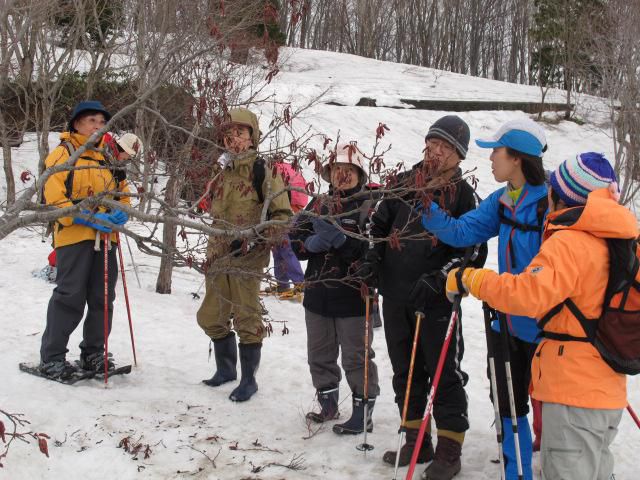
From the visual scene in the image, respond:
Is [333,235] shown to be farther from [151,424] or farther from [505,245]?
[151,424]

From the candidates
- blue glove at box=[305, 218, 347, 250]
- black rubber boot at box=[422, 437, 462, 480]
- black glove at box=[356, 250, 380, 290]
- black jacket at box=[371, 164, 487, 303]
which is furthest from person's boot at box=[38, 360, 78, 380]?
black rubber boot at box=[422, 437, 462, 480]

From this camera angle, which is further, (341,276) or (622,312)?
(341,276)

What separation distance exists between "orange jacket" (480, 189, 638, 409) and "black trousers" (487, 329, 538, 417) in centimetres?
66

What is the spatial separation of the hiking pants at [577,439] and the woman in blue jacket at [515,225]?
25.2 inches

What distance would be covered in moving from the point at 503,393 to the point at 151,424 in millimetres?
2509

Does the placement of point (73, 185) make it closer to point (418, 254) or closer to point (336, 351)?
point (336, 351)

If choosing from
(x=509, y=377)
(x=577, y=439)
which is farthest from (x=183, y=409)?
(x=577, y=439)

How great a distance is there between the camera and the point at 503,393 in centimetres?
383

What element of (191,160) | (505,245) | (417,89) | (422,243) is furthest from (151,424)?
(417,89)

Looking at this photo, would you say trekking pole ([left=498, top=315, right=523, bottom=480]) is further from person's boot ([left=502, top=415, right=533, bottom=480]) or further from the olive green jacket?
the olive green jacket

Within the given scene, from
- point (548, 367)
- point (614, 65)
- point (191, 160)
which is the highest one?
point (614, 65)

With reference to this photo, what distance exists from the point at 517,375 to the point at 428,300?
2.23 feet

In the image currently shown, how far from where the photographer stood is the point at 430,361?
4152mm

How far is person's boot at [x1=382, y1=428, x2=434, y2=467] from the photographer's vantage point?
165 inches
